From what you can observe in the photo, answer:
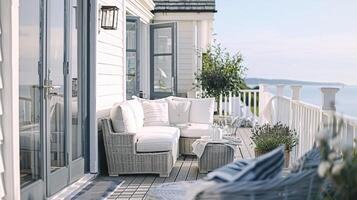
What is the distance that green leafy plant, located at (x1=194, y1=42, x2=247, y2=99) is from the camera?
1125 cm

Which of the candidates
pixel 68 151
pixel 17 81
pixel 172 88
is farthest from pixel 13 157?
pixel 172 88

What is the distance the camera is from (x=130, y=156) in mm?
6281

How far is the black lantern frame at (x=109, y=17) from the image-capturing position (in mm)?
6555

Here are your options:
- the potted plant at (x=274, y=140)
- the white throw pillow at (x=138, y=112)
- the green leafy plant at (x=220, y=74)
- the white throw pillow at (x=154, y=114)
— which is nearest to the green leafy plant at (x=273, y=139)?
the potted plant at (x=274, y=140)

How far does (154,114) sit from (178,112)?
595 mm

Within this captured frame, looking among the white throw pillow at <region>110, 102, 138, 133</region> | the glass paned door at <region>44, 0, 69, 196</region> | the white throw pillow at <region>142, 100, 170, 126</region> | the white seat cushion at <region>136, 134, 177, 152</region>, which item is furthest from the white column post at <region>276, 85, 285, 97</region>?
the glass paned door at <region>44, 0, 69, 196</region>

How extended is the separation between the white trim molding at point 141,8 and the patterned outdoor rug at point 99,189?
3.49 metres

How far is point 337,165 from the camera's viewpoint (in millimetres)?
1799

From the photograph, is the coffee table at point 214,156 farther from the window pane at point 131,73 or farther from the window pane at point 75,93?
the window pane at point 131,73

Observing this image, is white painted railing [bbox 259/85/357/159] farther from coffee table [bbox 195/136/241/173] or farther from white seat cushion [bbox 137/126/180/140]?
white seat cushion [bbox 137/126/180/140]

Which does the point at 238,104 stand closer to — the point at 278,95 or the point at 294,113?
the point at 278,95

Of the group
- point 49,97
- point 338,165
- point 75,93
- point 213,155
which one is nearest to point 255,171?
point 338,165

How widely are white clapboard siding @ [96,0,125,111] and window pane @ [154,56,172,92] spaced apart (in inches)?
89.6

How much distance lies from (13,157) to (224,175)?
2.20 m
